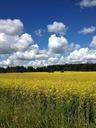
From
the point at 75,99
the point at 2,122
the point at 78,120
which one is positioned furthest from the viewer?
the point at 75,99

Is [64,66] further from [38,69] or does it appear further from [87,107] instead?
[87,107]

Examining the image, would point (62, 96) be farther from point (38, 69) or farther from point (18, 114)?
point (38, 69)

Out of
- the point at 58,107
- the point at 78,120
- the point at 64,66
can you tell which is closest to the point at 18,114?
the point at 58,107

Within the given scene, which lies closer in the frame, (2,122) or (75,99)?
(2,122)

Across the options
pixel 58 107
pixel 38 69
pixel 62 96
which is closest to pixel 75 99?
pixel 62 96

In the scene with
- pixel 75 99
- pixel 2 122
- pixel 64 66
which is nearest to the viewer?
pixel 2 122

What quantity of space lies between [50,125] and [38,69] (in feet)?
299

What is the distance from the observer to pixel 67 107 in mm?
11203

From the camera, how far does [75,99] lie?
39.7 ft

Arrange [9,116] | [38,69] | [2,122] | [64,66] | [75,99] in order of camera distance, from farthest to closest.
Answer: [64,66] → [38,69] → [75,99] → [9,116] → [2,122]

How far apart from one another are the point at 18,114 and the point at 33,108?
819 mm

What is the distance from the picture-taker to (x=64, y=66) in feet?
354

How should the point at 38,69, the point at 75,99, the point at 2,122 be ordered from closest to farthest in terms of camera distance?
the point at 2,122, the point at 75,99, the point at 38,69

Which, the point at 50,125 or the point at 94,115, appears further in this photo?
the point at 94,115
